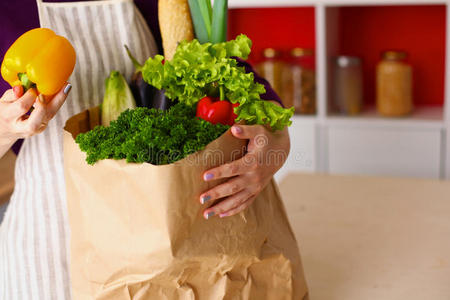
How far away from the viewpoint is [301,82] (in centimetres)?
268

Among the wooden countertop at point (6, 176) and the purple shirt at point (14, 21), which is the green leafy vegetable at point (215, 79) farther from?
the wooden countertop at point (6, 176)

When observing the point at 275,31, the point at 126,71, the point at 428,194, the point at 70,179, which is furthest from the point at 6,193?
the point at 275,31

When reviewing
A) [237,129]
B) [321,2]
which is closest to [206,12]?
[237,129]

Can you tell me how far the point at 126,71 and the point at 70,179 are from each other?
32 centimetres

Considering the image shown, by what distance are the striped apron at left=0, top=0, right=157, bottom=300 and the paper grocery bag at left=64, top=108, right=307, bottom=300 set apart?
12 centimetres

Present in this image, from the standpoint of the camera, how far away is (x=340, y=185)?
169 centimetres

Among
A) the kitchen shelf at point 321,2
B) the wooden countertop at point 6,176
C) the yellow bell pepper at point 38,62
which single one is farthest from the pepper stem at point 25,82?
the kitchen shelf at point 321,2

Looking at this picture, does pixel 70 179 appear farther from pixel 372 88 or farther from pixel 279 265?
pixel 372 88

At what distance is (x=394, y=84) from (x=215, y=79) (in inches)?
68.0

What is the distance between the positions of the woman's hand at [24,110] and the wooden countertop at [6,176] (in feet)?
2.52

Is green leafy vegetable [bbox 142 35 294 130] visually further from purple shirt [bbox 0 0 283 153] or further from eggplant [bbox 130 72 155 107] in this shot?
purple shirt [bbox 0 0 283 153]

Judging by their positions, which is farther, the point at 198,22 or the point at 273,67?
the point at 273,67

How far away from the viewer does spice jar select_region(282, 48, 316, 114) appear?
8.78 ft

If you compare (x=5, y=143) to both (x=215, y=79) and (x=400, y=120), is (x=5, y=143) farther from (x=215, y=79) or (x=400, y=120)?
(x=400, y=120)
